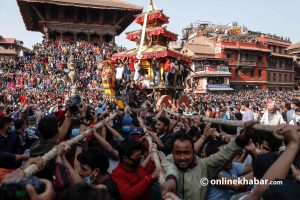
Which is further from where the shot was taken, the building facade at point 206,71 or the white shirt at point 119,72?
the building facade at point 206,71

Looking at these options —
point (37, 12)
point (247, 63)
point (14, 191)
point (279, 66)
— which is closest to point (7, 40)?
point (37, 12)

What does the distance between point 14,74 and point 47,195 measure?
31.5m

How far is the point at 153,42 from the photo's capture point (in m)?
19.6

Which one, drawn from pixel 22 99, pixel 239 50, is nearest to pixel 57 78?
pixel 22 99

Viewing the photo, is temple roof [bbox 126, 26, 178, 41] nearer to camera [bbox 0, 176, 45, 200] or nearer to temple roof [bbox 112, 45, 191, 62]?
temple roof [bbox 112, 45, 191, 62]

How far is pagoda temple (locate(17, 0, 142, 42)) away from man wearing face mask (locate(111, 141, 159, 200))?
4263cm

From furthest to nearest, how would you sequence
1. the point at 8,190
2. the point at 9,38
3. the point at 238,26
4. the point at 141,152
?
the point at 9,38
the point at 238,26
the point at 141,152
the point at 8,190

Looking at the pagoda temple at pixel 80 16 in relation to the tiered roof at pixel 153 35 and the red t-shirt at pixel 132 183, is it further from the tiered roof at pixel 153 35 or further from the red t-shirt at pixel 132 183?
the red t-shirt at pixel 132 183

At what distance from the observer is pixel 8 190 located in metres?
1.97

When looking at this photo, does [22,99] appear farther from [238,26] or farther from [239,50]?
[238,26]

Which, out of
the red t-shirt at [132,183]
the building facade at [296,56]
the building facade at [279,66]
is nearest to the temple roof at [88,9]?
the building facade at [279,66]

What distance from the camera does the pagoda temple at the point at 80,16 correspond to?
44.5 metres

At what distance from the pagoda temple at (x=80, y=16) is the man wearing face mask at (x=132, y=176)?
140ft

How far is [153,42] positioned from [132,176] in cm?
1655
